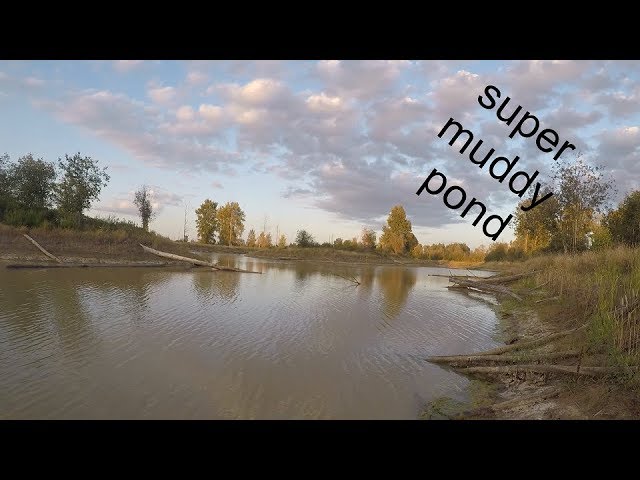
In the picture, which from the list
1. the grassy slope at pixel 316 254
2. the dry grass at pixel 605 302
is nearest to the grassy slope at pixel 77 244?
the dry grass at pixel 605 302

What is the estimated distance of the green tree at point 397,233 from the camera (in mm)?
80250

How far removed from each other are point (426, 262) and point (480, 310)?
60716 mm

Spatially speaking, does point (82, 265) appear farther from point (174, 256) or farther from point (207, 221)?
point (207, 221)

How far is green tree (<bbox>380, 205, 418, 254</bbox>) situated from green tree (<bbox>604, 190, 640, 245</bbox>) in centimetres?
5732

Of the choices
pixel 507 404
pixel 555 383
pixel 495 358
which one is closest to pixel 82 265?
pixel 495 358

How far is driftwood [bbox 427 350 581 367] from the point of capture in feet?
23.2

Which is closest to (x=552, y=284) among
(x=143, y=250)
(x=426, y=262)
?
(x=143, y=250)

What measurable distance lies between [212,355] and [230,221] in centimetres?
7426

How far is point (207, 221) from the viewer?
3123 inches

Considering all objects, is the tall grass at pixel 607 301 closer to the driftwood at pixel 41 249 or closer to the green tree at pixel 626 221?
the green tree at pixel 626 221

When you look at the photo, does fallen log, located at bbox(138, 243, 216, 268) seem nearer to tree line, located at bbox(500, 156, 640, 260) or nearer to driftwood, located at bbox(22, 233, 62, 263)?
driftwood, located at bbox(22, 233, 62, 263)
